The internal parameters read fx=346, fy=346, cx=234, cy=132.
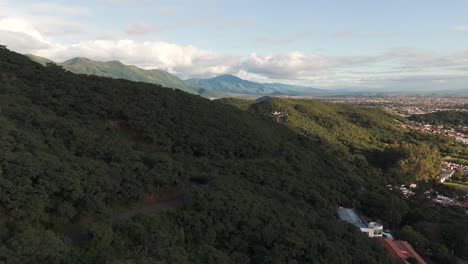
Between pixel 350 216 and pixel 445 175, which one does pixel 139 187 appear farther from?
pixel 445 175

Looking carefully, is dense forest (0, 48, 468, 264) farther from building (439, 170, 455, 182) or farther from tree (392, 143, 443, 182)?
building (439, 170, 455, 182)

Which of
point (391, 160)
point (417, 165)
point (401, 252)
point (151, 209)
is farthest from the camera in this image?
point (391, 160)

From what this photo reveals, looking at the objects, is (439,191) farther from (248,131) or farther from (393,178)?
(248,131)

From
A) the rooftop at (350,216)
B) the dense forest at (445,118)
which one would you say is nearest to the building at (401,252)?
the rooftop at (350,216)

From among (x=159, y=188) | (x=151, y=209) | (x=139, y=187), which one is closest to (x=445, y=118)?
(x=159, y=188)

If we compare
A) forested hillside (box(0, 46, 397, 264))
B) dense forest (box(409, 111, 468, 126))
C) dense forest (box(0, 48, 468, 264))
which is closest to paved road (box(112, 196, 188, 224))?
dense forest (box(0, 48, 468, 264))

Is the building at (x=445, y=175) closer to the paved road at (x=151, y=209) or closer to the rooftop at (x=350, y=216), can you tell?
the rooftop at (x=350, y=216)

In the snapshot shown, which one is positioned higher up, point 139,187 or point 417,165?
point 139,187
